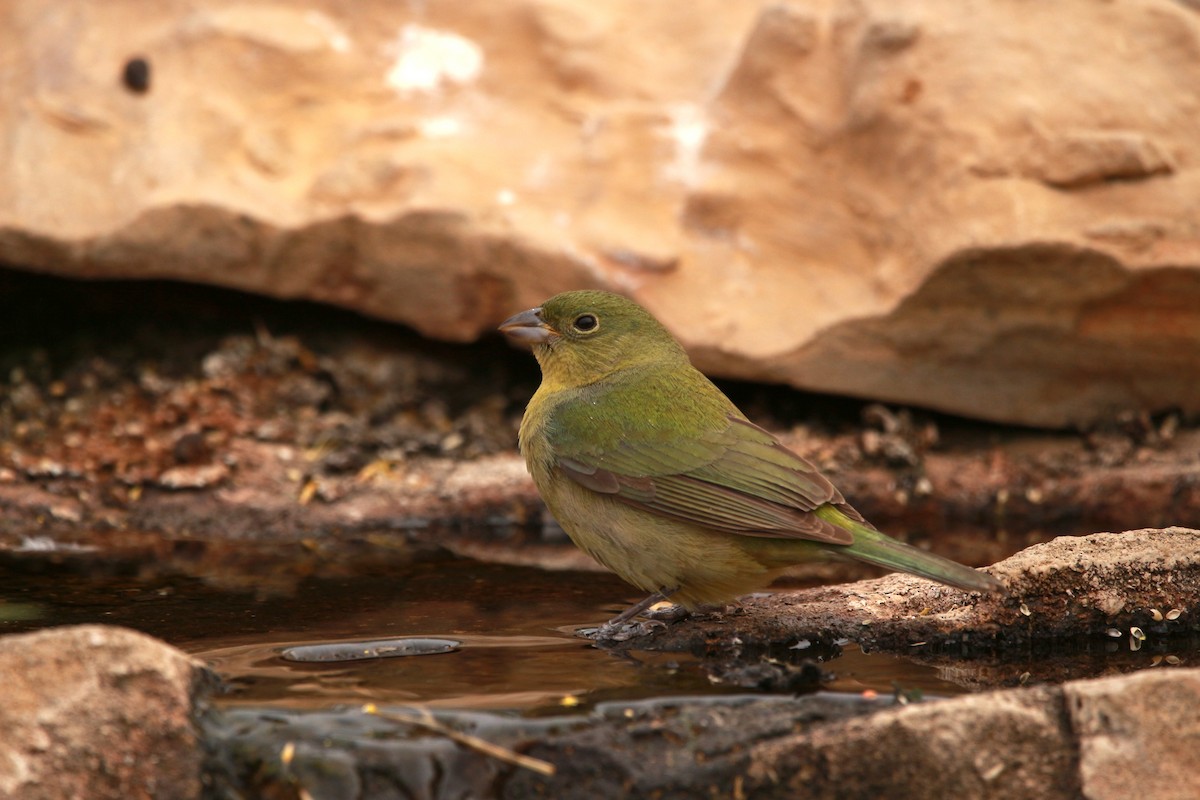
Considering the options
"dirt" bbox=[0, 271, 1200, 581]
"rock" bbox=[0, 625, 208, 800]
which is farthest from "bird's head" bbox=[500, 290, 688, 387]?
"rock" bbox=[0, 625, 208, 800]

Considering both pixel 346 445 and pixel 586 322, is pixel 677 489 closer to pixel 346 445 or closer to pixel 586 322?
pixel 586 322

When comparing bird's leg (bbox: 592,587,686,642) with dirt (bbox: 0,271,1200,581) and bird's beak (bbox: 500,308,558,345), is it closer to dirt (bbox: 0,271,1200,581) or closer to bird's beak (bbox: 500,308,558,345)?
bird's beak (bbox: 500,308,558,345)

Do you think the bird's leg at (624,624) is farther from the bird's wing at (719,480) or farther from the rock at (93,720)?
the rock at (93,720)

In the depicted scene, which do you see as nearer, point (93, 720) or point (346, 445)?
point (93, 720)

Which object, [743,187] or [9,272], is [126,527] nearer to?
[9,272]

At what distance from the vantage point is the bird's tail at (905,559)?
390 cm

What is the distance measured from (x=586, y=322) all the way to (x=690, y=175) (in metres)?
2.28

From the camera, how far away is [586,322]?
5344 mm

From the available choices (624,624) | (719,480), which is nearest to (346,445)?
(624,624)

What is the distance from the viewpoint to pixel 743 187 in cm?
727

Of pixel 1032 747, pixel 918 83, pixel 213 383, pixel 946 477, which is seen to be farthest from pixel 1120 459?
pixel 213 383

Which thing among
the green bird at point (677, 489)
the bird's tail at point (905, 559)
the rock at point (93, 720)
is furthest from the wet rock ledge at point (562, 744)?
the green bird at point (677, 489)

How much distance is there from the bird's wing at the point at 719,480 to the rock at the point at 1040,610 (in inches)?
14.5

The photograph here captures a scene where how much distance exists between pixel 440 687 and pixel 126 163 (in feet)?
14.8
